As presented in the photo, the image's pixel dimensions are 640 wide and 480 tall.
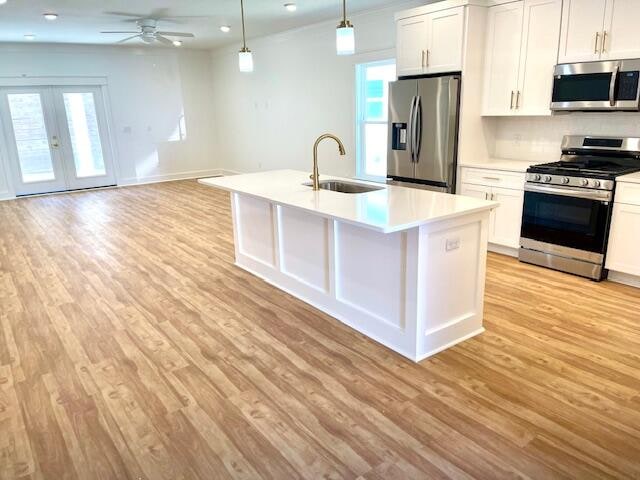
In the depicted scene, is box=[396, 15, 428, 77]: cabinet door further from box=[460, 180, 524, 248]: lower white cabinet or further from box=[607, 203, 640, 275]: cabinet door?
box=[607, 203, 640, 275]: cabinet door

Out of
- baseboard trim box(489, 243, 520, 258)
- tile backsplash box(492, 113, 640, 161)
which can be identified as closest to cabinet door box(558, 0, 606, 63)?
tile backsplash box(492, 113, 640, 161)

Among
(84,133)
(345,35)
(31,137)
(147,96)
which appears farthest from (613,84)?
(31,137)

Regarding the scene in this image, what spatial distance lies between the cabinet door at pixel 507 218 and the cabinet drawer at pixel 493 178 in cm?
5

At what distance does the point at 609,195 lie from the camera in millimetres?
3623

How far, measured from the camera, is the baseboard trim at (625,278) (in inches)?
146

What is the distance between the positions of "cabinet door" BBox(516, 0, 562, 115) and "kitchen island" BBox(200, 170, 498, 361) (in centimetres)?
196

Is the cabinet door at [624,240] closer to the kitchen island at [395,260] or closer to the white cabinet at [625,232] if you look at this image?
the white cabinet at [625,232]

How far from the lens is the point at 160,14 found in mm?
6031

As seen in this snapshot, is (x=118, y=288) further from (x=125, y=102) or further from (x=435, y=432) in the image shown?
(x=125, y=102)

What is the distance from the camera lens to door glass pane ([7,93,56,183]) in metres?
8.27

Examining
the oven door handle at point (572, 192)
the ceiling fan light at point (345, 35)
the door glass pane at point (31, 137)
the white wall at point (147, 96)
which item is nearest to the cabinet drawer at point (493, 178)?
the oven door handle at point (572, 192)

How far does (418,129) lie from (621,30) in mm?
1870

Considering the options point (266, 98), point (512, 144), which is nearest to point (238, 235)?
point (512, 144)

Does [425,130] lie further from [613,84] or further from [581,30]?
[613,84]
